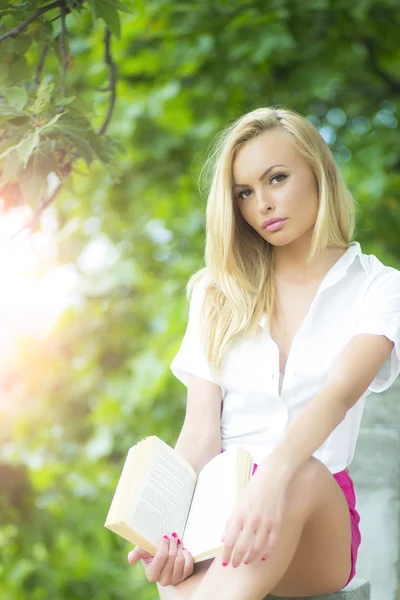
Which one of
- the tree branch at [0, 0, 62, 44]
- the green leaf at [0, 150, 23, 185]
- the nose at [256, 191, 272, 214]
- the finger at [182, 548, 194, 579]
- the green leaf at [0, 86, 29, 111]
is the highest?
the tree branch at [0, 0, 62, 44]

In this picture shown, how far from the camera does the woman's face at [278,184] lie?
1.66m

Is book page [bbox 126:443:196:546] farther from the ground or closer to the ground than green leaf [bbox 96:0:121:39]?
closer to the ground

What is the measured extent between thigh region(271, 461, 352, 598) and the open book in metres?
0.16

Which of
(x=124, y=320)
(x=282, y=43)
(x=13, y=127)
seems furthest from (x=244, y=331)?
(x=124, y=320)

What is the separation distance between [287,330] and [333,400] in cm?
Result: 31

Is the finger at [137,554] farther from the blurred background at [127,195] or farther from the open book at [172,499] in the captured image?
the blurred background at [127,195]

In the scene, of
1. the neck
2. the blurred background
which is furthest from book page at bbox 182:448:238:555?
the blurred background

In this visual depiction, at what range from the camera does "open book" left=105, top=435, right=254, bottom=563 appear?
134cm

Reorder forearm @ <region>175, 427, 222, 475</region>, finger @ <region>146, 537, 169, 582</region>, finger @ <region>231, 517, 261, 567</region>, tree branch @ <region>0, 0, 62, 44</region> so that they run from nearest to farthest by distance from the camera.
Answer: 1. finger @ <region>231, 517, 261, 567</region>
2. finger @ <region>146, 537, 169, 582</region>
3. tree branch @ <region>0, 0, 62, 44</region>
4. forearm @ <region>175, 427, 222, 475</region>

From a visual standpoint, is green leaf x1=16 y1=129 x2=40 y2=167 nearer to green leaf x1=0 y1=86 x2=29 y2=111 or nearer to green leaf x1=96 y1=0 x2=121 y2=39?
green leaf x1=0 y1=86 x2=29 y2=111

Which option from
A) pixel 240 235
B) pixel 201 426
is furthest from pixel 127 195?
pixel 201 426

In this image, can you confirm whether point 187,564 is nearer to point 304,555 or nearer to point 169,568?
point 169,568

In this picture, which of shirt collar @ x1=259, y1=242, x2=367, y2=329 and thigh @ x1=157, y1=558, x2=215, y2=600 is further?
shirt collar @ x1=259, y1=242, x2=367, y2=329

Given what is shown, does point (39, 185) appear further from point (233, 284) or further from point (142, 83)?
point (142, 83)
